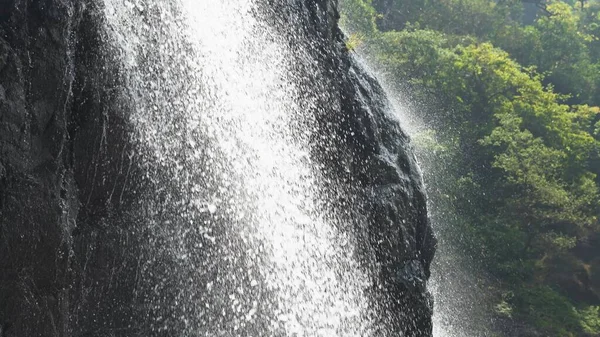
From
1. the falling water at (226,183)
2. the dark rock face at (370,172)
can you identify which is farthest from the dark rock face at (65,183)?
the dark rock face at (370,172)

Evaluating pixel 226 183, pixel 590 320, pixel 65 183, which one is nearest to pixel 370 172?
pixel 226 183

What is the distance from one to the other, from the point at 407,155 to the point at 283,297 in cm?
494

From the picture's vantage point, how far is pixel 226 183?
8.74m

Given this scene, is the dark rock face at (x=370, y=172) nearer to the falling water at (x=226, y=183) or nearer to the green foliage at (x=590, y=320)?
the falling water at (x=226, y=183)

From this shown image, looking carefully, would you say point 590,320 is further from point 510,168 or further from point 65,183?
point 65,183

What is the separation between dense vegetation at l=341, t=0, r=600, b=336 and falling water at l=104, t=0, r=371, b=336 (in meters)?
14.7

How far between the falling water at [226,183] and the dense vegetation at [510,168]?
48.1 feet

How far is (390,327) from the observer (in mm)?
10812

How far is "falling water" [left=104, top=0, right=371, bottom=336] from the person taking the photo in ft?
26.3

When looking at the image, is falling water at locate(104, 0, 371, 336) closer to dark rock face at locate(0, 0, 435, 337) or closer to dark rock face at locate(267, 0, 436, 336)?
dark rock face at locate(0, 0, 435, 337)

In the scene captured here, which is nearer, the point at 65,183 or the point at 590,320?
the point at 65,183

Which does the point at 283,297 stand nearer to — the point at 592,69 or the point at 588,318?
the point at 588,318

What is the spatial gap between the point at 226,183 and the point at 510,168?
19.1 m

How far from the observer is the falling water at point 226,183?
8.02 metres
